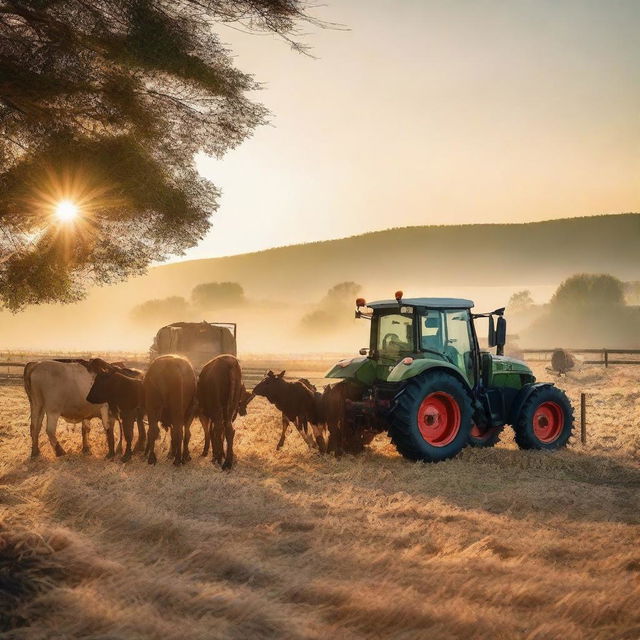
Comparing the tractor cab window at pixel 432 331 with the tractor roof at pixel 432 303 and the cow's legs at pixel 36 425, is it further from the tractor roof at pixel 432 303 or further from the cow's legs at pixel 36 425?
the cow's legs at pixel 36 425

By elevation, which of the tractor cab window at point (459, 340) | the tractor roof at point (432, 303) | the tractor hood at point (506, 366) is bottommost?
the tractor hood at point (506, 366)

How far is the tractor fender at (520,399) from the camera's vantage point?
11.9 meters

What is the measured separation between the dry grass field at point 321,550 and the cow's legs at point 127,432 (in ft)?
1.19

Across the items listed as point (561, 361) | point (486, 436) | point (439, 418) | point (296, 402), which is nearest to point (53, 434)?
point (296, 402)

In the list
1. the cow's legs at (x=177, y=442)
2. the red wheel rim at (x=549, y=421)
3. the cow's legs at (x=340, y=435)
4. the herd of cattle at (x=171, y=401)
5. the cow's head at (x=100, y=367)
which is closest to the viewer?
the cow's legs at (x=177, y=442)

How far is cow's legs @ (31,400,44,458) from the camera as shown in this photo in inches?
432

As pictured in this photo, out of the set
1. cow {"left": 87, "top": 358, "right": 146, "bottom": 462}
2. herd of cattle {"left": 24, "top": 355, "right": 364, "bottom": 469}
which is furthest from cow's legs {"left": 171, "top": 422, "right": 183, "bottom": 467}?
cow {"left": 87, "top": 358, "right": 146, "bottom": 462}

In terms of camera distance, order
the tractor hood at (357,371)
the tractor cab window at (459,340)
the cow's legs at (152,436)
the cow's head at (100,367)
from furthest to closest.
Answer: the tractor hood at (357,371) < the tractor cab window at (459,340) < the cow's head at (100,367) < the cow's legs at (152,436)

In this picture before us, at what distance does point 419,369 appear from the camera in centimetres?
1053

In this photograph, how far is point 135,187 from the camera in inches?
479

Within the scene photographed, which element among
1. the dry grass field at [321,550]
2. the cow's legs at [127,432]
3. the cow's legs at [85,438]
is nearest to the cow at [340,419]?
the dry grass field at [321,550]

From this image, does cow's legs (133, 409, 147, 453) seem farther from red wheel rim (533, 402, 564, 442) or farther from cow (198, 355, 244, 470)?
red wheel rim (533, 402, 564, 442)

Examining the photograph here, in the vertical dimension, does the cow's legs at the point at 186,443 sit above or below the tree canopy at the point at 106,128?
below

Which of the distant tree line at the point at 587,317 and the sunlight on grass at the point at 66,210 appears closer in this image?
the sunlight on grass at the point at 66,210
